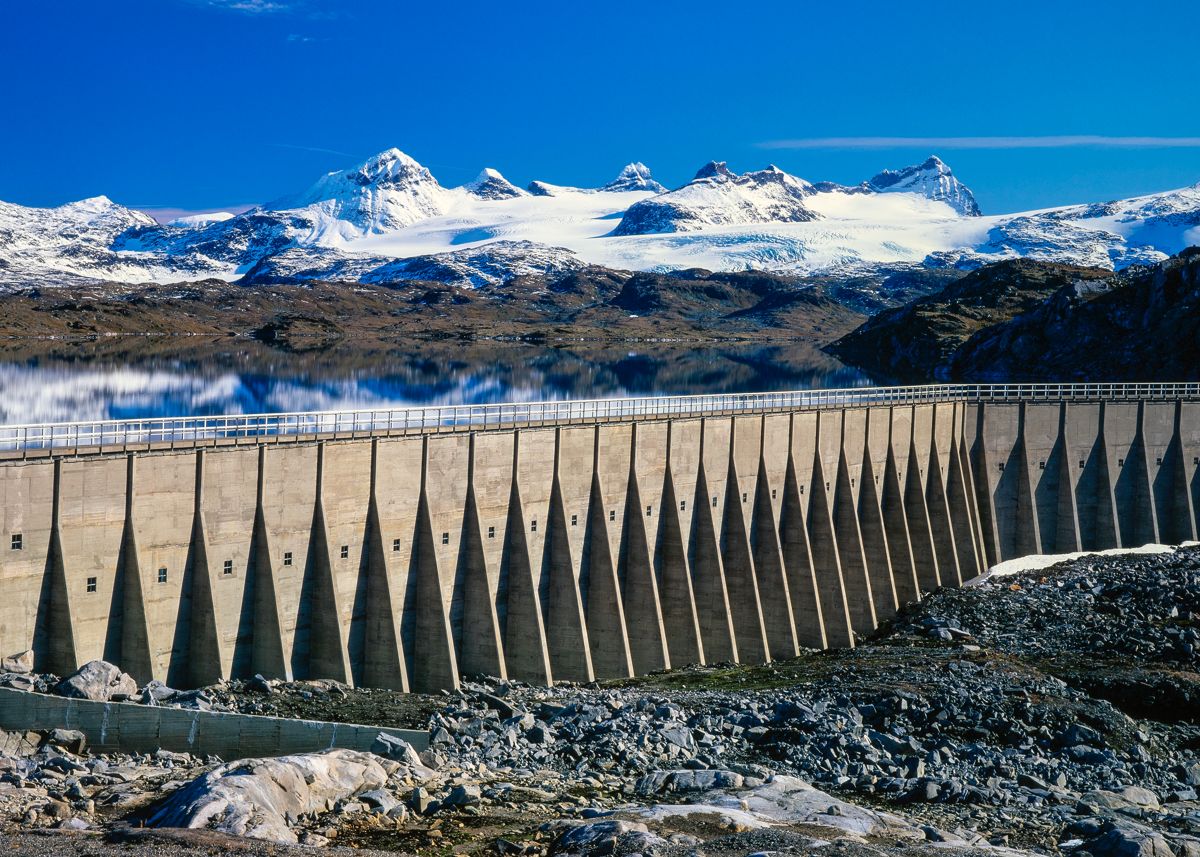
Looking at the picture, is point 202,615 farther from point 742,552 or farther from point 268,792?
point 742,552

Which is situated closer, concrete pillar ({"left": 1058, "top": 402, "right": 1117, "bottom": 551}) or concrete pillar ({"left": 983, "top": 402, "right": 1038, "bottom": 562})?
concrete pillar ({"left": 983, "top": 402, "right": 1038, "bottom": 562})

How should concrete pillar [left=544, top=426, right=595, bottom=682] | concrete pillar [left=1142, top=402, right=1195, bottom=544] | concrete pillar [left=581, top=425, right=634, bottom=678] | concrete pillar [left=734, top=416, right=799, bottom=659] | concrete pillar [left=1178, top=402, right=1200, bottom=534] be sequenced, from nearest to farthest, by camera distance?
1. concrete pillar [left=544, top=426, right=595, bottom=682]
2. concrete pillar [left=581, top=425, right=634, bottom=678]
3. concrete pillar [left=734, top=416, right=799, bottom=659]
4. concrete pillar [left=1142, top=402, right=1195, bottom=544]
5. concrete pillar [left=1178, top=402, right=1200, bottom=534]

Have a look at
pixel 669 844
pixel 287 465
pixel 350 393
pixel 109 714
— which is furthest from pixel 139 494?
pixel 350 393

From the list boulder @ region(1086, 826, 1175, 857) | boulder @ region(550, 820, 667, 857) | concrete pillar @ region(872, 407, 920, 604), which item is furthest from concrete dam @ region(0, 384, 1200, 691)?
boulder @ region(1086, 826, 1175, 857)

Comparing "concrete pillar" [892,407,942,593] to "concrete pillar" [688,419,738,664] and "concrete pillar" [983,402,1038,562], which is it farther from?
"concrete pillar" [688,419,738,664]

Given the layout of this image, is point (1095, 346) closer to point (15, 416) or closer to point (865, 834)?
point (15, 416)

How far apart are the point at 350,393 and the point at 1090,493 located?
9116cm

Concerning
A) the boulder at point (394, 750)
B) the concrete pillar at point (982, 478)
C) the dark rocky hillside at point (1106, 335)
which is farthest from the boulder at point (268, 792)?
the dark rocky hillside at point (1106, 335)

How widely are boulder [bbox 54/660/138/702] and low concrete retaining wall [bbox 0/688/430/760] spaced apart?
90 centimetres

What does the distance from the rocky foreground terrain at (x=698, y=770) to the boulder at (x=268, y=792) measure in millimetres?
52

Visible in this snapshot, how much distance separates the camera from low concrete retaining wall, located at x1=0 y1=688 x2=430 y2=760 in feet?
100.0

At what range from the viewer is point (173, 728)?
30875 mm

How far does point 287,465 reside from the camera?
41.4m

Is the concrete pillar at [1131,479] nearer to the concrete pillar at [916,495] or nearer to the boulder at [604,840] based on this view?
the concrete pillar at [916,495]
